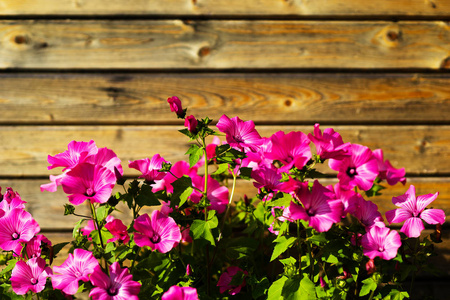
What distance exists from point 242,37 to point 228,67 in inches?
5.7

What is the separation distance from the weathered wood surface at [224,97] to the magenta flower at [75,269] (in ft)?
2.60

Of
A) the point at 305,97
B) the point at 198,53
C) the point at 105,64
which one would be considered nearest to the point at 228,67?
the point at 198,53

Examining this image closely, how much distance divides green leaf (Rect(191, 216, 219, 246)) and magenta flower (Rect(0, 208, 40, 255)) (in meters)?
0.48

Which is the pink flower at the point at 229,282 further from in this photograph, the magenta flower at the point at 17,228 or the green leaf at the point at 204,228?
the magenta flower at the point at 17,228

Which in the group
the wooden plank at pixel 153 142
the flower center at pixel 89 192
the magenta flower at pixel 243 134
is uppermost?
the wooden plank at pixel 153 142

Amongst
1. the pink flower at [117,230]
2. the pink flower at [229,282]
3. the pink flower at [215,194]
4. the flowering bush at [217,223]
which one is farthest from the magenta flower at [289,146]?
the pink flower at [117,230]

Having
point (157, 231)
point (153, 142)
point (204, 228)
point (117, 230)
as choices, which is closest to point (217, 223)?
point (204, 228)

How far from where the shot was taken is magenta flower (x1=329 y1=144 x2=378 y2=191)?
110 cm

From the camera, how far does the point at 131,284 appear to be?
3.44 ft

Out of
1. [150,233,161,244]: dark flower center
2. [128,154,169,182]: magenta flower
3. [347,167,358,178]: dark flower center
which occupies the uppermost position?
[347,167,358,178]: dark flower center

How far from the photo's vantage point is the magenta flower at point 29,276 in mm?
1124

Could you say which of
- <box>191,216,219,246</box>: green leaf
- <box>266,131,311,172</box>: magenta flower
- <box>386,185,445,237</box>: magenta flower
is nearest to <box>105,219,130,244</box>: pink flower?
<box>191,216,219,246</box>: green leaf

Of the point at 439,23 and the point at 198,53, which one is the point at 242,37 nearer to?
the point at 198,53

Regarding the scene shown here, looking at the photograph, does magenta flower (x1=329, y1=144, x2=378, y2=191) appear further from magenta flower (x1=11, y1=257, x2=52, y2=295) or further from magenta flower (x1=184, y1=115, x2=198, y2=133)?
magenta flower (x1=11, y1=257, x2=52, y2=295)
